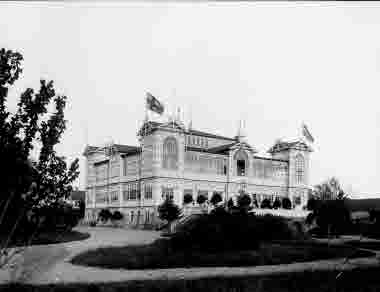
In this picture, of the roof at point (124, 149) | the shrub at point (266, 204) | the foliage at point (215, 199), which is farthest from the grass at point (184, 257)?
the roof at point (124, 149)

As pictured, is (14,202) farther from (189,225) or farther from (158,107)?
(158,107)

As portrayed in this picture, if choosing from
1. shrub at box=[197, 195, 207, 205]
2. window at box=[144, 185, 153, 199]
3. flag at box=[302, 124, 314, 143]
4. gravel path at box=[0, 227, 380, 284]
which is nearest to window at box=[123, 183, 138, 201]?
window at box=[144, 185, 153, 199]

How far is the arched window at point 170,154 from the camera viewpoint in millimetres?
60281

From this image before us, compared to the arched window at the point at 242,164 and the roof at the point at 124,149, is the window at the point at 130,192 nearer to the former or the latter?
the roof at the point at 124,149

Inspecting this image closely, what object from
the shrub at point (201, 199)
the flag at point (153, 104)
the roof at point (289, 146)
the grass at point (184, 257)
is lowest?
the grass at point (184, 257)

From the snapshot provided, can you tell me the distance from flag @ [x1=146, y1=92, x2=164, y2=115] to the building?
3.32 m

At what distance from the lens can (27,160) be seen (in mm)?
8258

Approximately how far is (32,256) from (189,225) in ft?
27.5

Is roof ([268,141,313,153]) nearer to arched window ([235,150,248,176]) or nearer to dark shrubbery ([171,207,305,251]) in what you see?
arched window ([235,150,248,176])

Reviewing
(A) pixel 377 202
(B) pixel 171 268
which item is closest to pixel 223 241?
(B) pixel 171 268

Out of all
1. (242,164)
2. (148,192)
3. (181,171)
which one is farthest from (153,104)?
(242,164)

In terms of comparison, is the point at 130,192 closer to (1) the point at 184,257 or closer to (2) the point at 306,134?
(2) the point at 306,134

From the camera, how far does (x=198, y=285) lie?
13711 mm

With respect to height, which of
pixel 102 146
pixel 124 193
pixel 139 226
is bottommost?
pixel 139 226
